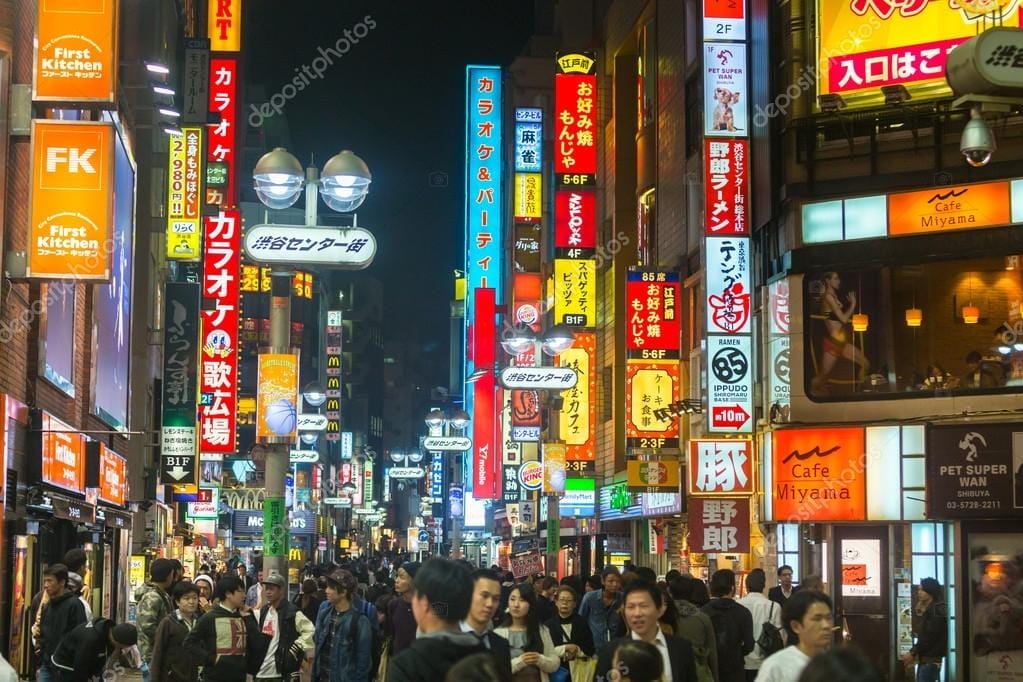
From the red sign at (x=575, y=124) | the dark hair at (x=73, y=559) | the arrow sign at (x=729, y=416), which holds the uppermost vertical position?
the red sign at (x=575, y=124)

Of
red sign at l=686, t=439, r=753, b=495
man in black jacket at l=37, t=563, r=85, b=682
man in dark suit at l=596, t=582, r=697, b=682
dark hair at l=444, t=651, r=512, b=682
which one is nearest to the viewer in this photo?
dark hair at l=444, t=651, r=512, b=682

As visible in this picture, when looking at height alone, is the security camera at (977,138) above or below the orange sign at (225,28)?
below

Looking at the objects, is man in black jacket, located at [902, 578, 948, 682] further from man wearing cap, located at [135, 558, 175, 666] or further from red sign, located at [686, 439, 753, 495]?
man wearing cap, located at [135, 558, 175, 666]

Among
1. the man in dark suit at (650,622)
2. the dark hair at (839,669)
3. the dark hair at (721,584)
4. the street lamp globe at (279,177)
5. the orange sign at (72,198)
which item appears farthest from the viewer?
the orange sign at (72,198)

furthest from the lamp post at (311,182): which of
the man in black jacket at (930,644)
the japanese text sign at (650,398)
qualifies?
the japanese text sign at (650,398)

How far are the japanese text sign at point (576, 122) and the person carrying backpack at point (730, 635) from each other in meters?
24.6

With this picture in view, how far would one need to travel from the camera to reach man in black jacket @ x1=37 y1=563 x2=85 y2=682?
14.5m

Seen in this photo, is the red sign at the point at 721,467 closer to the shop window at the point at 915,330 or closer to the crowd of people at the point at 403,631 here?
the shop window at the point at 915,330

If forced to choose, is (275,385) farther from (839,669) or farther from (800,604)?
(839,669)

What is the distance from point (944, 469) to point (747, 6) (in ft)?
30.2

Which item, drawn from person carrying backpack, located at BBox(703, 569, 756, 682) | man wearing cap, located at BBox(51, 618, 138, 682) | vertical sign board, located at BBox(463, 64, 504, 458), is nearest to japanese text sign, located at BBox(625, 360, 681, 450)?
person carrying backpack, located at BBox(703, 569, 756, 682)

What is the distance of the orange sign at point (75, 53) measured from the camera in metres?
16.7

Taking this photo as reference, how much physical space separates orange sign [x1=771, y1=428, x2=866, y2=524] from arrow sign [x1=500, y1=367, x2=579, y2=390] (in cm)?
365

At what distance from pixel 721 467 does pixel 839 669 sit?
20477 mm
